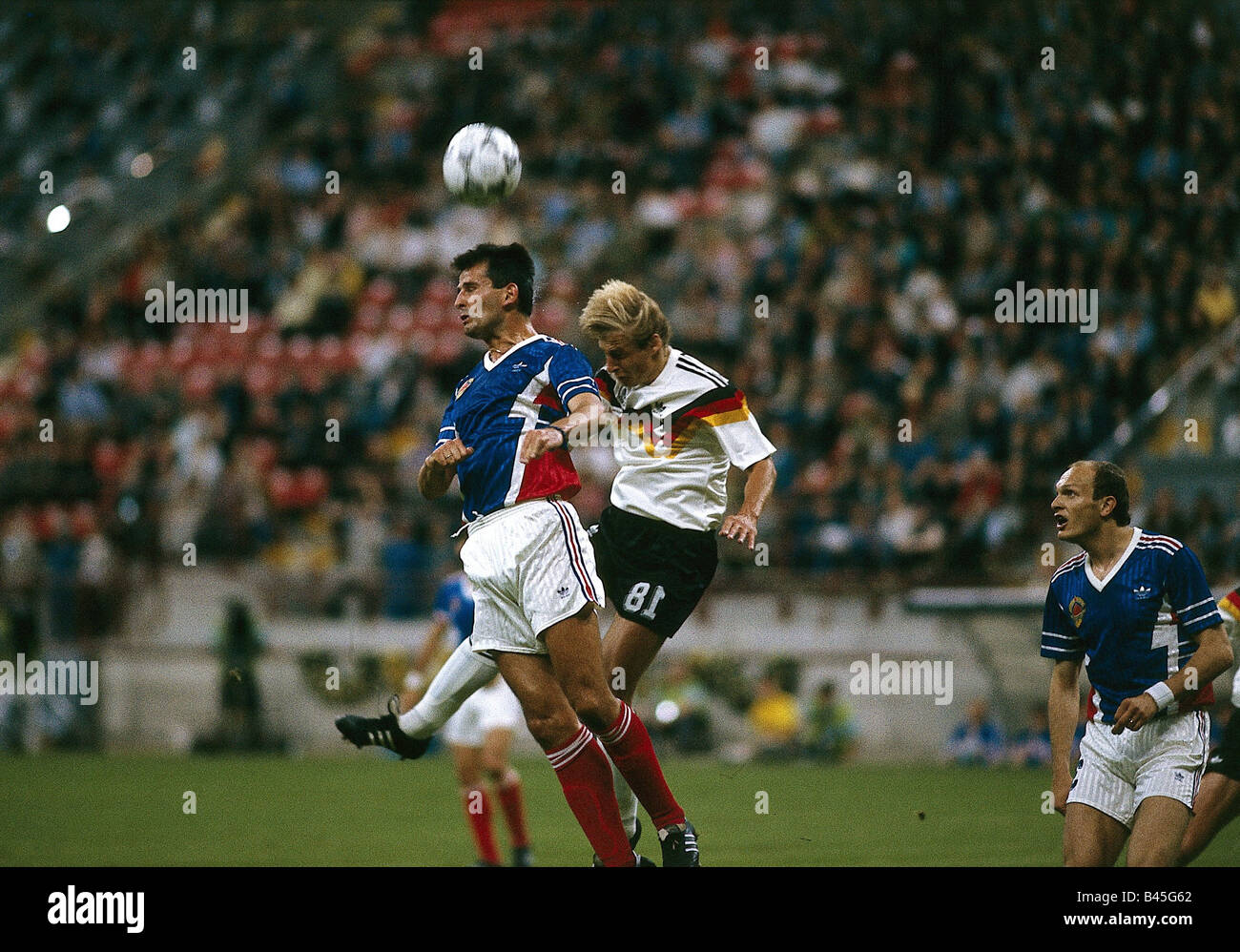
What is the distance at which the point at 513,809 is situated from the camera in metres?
9.32

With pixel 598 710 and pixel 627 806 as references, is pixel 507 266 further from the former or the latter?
pixel 627 806

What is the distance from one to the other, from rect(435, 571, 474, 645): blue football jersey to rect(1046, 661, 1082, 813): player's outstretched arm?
4145mm

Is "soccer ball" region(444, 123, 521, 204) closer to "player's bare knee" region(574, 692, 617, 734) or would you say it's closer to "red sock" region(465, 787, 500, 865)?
"player's bare knee" region(574, 692, 617, 734)

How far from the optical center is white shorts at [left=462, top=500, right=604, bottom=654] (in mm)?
6168

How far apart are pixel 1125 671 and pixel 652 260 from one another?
495 inches

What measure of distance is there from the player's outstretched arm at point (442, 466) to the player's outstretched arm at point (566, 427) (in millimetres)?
252

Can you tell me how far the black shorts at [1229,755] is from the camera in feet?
21.9

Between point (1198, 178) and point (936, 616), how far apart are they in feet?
16.8

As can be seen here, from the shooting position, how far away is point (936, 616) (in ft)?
46.3

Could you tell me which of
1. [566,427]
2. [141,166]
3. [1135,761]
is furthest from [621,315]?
[141,166]

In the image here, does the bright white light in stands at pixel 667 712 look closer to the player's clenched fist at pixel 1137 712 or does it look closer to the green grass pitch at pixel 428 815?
the green grass pitch at pixel 428 815
